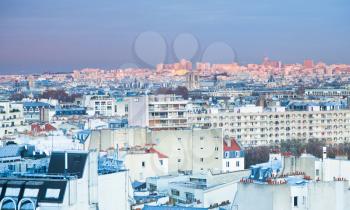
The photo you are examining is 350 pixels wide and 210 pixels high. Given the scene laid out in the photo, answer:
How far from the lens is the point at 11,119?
38969mm

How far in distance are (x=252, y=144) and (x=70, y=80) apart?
238 ft

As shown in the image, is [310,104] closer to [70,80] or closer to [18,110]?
[18,110]

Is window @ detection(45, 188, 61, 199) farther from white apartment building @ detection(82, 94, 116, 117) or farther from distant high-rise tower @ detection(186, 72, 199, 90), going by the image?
distant high-rise tower @ detection(186, 72, 199, 90)

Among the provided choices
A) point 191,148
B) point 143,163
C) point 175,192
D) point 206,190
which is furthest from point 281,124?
point 206,190

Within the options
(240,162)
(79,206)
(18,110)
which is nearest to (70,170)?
(79,206)

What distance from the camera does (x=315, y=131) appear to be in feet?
174

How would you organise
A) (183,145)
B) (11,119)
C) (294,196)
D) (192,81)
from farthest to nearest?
(192,81)
(11,119)
(183,145)
(294,196)

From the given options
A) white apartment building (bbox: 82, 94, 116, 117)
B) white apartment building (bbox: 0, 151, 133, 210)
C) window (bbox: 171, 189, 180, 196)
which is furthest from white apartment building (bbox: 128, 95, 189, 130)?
white apartment building (bbox: 0, 151, 133, 210)

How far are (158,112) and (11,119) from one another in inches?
196

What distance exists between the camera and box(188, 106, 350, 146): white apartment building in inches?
1998

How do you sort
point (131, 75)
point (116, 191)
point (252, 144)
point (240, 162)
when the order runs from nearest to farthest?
1. point (116, 191)
2. point (240, 162)
3. point (252, 144)
4. point (131, 75)

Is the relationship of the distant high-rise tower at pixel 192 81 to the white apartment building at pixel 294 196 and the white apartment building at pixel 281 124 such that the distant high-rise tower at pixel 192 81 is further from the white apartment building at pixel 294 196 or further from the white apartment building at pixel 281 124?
the white apartment building at pixel 294 196

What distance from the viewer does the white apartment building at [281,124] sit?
5075 cm

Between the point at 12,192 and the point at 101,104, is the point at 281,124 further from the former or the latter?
the point at 12,192
